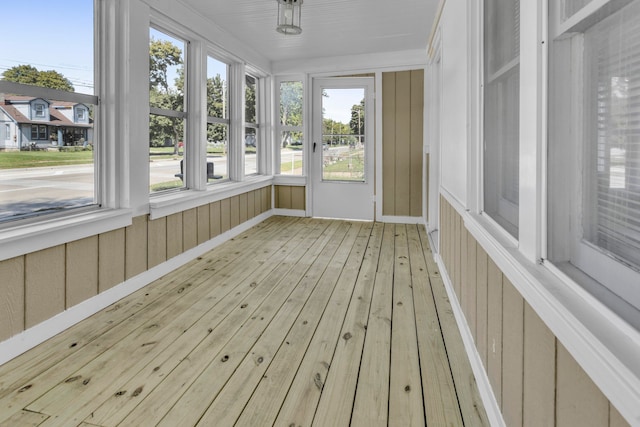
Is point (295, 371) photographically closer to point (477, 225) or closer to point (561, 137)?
point (477, 225)

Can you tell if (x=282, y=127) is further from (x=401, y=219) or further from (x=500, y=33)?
(x=500, y=33)

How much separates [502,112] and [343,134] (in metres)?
4.21

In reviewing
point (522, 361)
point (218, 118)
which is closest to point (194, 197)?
point (218, 118)

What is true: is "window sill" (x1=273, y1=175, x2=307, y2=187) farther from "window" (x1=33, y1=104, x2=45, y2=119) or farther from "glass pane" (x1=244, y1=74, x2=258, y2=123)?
"window" (x1=33, y1=104, x2=45, y2=119)

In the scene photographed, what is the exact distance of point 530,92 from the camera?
112 cm

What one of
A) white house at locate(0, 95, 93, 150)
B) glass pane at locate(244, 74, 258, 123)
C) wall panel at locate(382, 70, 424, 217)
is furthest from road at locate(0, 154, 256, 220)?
wall panel at locate(382, 70, 424, 217)

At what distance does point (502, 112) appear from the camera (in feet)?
5.27

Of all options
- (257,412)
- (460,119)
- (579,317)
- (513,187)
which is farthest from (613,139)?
(460,119)

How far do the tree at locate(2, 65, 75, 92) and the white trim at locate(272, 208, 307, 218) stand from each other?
3735 mm

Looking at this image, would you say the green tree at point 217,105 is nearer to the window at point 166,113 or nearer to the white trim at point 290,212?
the window at point 166,113

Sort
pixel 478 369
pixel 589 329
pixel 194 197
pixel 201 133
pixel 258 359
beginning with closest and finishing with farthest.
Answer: pixel 589 329
pixel 478 369
pixel 258 359
pixel 194 197
pixel 201 133

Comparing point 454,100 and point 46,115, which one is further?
point 454,100

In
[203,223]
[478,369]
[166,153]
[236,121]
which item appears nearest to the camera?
[478,369]

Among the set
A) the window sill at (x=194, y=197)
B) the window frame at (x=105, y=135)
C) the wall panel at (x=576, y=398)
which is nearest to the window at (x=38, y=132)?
the window frame at (x=105, y=135)
